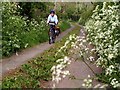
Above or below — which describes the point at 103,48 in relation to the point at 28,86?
above

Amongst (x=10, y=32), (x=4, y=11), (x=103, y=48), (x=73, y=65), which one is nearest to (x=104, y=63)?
(x=103, y=48)

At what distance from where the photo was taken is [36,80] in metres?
10.2

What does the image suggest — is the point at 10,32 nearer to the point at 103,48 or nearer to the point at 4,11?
the point at 4,11

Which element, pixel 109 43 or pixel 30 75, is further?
pixel 30 75

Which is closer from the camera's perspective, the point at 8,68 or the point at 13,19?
the point at 8,68

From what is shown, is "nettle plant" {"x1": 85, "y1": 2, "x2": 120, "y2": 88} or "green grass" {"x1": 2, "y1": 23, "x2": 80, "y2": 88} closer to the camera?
"nettle plant" {"x1": 85, "y1": 2, "x2": 120, "y2": 88}

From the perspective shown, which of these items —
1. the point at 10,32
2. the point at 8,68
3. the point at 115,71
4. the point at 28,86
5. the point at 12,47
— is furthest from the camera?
the point at 10,32

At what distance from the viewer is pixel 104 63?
8328 mm

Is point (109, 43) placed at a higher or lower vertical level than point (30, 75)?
higher

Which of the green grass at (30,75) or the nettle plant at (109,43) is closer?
the nettle plant at (109,43)

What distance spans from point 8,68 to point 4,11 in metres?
6.43

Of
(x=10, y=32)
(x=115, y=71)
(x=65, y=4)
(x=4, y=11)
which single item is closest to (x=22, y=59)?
(x=10, y=32)

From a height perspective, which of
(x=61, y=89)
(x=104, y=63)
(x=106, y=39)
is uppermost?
(x=106, y=39)

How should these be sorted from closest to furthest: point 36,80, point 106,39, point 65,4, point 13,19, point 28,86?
point 106,39 < point 28,86 < point 36,80 < point 13,19 < point 65,4
